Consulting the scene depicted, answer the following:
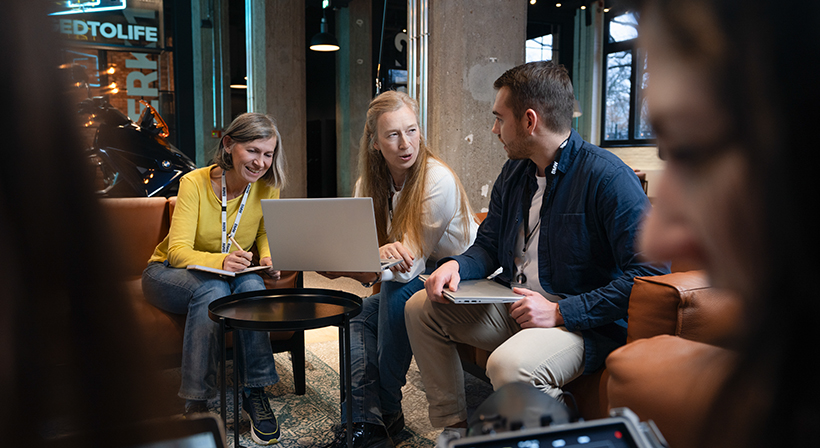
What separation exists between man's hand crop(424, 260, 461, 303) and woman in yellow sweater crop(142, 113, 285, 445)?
79 centimetres

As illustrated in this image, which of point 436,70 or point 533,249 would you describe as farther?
point 436,70

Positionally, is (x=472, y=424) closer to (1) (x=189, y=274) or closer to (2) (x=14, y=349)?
(2) (x=14, y=349)

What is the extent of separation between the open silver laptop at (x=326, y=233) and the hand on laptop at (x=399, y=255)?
0.21 ft

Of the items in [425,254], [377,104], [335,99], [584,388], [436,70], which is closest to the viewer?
[584,388]

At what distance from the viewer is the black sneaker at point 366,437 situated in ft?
6.82

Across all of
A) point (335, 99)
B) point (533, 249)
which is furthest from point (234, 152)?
point (335, 99)

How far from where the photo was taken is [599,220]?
5.80ft

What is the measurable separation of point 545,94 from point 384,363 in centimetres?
112

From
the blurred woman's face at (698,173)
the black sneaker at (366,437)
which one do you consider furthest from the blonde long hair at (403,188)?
the blurred woman's face at (698,173)

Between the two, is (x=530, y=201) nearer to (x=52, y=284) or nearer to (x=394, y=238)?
(x=394, y=238)

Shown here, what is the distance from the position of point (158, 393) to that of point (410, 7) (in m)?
4.23

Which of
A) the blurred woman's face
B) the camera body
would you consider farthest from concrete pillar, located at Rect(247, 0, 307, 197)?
the blurred woman's face

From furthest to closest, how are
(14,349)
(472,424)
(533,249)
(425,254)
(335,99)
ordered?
1. (335,99)
2. (425,254)
3. (533,249)
4. (472,424)
5. (14,349)

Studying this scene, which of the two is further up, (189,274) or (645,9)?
(645,9)
